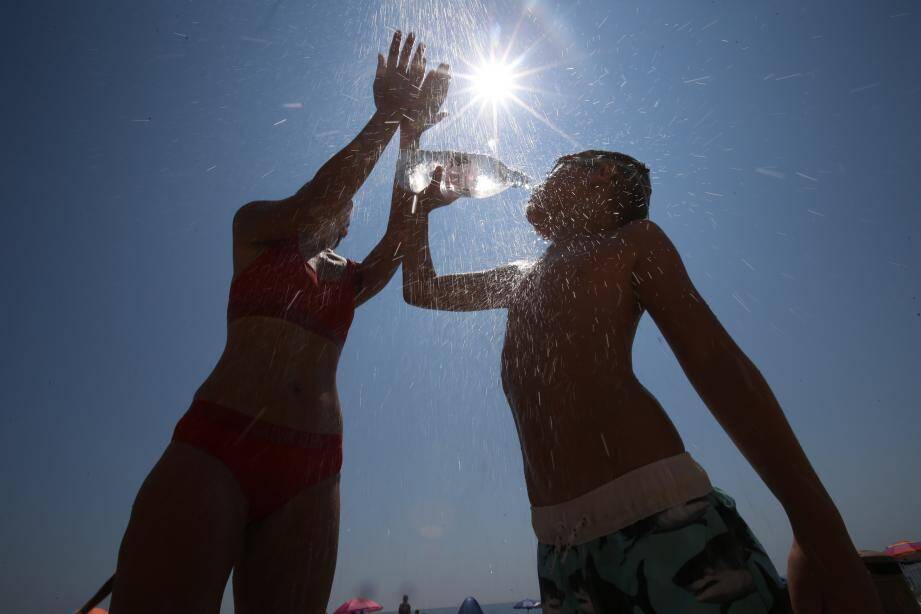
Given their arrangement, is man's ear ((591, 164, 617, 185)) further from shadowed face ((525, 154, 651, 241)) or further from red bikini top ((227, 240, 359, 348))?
red bikini top ((227, 240, 359, 348))

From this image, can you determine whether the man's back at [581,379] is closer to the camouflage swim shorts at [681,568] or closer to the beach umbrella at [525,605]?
the camouflage swim shorts at [681,568]

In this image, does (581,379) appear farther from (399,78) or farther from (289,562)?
(399,78)

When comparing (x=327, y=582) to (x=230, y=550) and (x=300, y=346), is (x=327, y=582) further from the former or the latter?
(x=300, y=346)

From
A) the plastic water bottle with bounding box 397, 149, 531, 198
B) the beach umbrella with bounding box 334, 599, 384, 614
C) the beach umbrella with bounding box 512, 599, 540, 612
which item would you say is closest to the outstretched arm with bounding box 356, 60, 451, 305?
the plastic water bottle with bounding box 397, 149, 531, 198

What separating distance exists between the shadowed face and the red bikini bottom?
1749 mm

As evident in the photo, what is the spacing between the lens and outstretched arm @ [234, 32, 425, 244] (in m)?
2.80

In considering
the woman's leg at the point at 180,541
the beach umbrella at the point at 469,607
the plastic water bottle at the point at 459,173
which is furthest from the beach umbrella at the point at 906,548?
the woman's leg at the point at 180,541

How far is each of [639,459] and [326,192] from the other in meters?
2.18

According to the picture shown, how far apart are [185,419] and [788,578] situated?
2360 millimetres

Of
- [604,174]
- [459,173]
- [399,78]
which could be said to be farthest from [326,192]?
[604,174]

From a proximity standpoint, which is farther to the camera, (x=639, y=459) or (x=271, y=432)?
(x=271, y=432)

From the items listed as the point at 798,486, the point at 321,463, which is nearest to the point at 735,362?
the point at 798,486

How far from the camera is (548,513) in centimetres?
171

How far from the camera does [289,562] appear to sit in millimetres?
2217
